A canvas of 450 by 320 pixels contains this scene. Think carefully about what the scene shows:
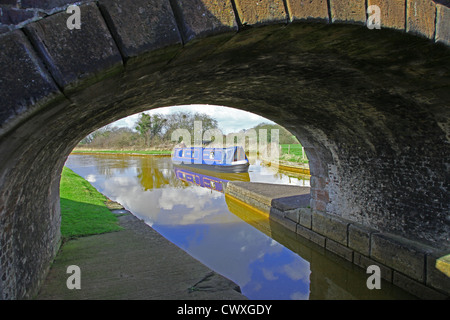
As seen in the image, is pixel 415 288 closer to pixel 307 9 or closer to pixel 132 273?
pixel 132 273

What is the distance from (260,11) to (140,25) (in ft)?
2.29

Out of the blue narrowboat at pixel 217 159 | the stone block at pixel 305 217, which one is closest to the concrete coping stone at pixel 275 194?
the stone block at pixel 305 217

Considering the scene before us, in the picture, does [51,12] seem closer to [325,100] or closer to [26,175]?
[26,175]

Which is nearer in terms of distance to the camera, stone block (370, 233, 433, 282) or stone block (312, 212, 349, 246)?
stone block (370, 233, 433, 282)

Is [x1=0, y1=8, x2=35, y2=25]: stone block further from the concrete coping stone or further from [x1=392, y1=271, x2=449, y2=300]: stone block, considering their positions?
the concrete coping stone

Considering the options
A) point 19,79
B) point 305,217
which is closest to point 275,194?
point 305,217

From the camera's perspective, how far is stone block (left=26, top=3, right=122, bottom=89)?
4.77ft

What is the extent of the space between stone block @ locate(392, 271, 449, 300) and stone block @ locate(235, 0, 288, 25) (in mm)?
3877

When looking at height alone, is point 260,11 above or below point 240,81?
above

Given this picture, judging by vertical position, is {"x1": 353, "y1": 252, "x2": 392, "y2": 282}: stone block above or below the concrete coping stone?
below

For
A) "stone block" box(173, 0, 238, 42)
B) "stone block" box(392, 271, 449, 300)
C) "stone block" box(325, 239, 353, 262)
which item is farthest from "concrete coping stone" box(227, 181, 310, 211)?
"stone block" box(173, 0, 238, 42)

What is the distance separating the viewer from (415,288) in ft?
12.9

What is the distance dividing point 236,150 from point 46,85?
54.7 feet
